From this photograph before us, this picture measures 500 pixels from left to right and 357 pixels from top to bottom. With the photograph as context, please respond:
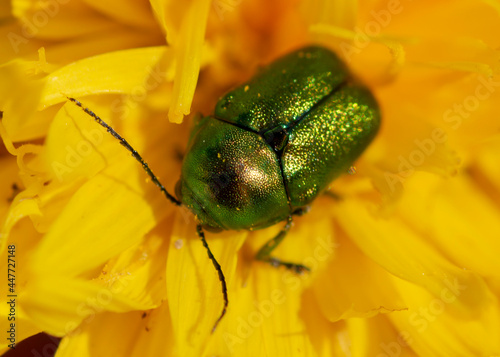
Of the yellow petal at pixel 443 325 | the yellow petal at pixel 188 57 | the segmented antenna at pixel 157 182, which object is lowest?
the segmented antenna at pixel 157 182

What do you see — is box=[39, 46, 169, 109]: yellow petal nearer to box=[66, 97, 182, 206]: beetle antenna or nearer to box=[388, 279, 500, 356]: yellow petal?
box=[66, 97, 182, 206]: beetle antenna

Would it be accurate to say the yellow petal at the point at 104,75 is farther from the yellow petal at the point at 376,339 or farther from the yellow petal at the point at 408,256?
the yellow petal at the point at 376,339

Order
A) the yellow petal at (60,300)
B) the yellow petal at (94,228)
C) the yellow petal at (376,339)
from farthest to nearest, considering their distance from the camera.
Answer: the yellow petal at (376,339)
the yellow petal at (94,228)
the yellow petal at (60,300)

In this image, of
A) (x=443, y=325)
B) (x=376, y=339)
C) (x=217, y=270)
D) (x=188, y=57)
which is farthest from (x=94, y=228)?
(x=443, y=325)

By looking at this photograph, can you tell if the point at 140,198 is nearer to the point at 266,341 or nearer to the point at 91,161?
the point at 91,161

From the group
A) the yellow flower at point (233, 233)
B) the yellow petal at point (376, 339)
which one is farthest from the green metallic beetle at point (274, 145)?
the yellow petal at point (376, 339)

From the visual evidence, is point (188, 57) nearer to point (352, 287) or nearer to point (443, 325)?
point (352, 287)

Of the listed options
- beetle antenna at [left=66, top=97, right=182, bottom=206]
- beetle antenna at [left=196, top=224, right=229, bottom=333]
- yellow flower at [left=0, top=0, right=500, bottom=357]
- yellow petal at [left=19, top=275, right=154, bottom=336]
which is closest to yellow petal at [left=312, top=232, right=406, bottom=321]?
yellow flower at [left=0, top=0, right=500, bottom=357]

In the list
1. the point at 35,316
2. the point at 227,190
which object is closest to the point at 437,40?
the point at 227,190
